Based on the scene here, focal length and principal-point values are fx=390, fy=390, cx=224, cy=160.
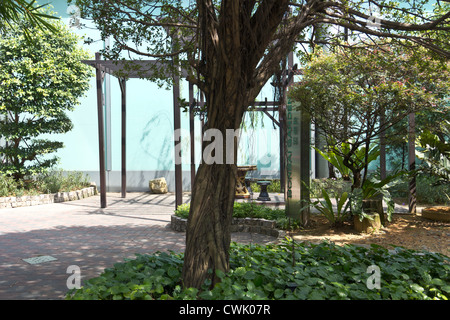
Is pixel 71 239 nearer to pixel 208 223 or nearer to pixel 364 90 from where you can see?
pixel 208 223

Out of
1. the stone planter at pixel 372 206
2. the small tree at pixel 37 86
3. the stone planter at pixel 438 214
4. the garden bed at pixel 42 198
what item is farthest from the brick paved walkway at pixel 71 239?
the stone planter at pixel 438 214

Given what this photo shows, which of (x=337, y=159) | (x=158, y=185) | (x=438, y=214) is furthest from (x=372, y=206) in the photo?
(x=158, y=185)

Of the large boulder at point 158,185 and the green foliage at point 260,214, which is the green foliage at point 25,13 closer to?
the green foliage at point 260,214

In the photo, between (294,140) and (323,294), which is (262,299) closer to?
(323,294)

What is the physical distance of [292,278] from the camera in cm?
289

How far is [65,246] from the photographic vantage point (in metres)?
5.68

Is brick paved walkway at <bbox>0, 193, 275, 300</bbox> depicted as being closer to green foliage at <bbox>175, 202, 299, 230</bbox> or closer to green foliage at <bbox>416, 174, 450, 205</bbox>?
green foliage at <bbox>175, 202, 299, 230</bbox>

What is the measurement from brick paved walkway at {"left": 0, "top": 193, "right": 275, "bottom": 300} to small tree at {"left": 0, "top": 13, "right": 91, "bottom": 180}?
204 centimetres

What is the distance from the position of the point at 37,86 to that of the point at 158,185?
4722 mm
